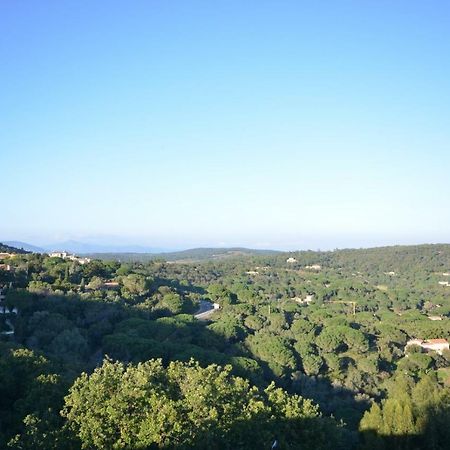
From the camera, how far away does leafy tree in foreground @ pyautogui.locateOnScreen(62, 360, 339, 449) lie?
11.2 meters

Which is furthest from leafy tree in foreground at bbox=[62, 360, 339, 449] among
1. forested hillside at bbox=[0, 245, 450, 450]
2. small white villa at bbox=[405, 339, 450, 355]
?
small white villa at bbox=[405, 339, 450, 355]

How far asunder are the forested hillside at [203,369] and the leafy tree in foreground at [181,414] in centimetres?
3

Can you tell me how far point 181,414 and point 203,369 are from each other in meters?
2.38

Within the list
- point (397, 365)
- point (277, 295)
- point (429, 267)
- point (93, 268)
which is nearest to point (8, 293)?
point (93, 268)

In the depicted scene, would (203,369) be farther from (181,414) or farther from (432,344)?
(432,344)

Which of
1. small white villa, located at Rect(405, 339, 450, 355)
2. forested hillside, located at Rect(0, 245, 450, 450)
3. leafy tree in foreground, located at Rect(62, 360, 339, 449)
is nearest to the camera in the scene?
leafy tree in foreground, located at Rect(62, 360, 339, 449)

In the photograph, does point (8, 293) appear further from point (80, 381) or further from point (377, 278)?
point (377, 278)

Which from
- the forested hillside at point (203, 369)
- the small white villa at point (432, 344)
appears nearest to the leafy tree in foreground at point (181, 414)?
the forested hillside at point (203, 369)

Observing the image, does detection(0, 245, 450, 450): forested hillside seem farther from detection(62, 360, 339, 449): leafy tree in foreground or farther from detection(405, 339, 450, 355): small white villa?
detection(405, 339, 450, 355): small white villa

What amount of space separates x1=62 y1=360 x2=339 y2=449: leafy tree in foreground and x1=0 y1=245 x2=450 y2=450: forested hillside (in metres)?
0.03

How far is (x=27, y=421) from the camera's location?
12008 millimetres

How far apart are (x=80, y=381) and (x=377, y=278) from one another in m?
83.3

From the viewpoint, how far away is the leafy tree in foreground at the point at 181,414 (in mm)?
11219

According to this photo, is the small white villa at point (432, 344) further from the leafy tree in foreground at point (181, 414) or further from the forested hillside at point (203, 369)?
the leafy tree in foreground at point (181, 414)
